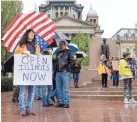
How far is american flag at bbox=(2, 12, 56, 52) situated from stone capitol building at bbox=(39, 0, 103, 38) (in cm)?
8168

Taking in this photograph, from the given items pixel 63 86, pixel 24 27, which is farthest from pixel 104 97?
pixel 24 27

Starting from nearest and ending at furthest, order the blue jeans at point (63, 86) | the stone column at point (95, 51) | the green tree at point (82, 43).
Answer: the blue jeans at point (63, 86) → the stone column at point (95, 51) → the green tree at point (82, 43)

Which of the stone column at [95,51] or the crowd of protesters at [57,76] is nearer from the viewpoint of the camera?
the crowd of protesters at [57,76]

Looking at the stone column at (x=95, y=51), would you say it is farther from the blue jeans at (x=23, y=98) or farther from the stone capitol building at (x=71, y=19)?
the stone capitol building at (x=71, y=19)

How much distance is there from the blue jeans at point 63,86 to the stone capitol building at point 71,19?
8233 centimetres

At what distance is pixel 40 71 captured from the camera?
7.14 metres

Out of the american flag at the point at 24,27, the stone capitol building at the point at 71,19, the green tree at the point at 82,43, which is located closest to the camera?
the american flag at the point at 24,27

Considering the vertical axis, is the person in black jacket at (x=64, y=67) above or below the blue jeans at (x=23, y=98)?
above

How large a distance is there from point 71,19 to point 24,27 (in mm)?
86402

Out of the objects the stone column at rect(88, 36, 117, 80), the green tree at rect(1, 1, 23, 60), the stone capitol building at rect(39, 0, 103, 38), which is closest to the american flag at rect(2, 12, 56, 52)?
the stone column at rect(88, 36, 117, 80)

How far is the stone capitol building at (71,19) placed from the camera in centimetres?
9250

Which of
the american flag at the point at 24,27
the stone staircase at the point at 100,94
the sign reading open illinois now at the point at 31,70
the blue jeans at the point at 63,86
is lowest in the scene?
the stone staircase at the point at 100,94

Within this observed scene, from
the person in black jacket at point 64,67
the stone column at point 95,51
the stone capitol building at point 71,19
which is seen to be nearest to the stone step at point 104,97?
the person in black jacket at point 64,67

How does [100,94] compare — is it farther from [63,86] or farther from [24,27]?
[24,27]
